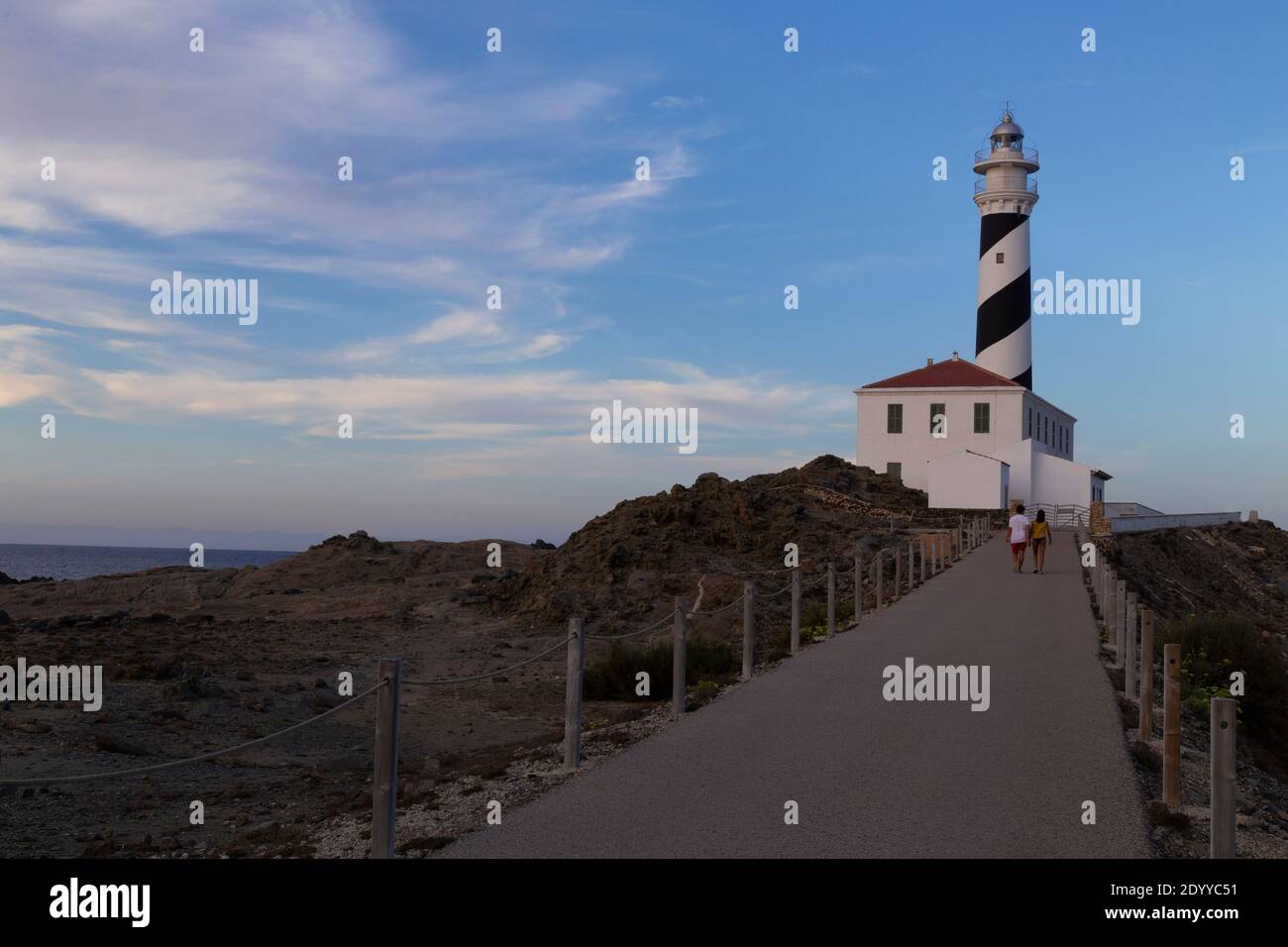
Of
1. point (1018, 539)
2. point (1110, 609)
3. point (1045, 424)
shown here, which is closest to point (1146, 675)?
point (1110, 609)

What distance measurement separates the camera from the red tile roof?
5106 cm

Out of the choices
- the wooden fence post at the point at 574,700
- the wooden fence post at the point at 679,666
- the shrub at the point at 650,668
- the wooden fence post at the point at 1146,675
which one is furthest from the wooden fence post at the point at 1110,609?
the wooden fence post at the point at 574,700

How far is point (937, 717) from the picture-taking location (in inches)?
434

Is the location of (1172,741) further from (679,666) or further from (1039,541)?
(1039,541)

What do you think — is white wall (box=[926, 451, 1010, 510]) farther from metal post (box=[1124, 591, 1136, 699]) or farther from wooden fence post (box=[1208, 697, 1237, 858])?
wooden fence post (box=[1208, 697, 1237, 858])

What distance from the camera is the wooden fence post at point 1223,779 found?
6258mm


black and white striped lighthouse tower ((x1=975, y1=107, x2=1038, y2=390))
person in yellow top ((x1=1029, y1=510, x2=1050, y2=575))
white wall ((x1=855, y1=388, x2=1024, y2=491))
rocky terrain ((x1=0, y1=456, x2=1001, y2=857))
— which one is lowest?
rocky terrain ((x1=0, y1=456, x2=1001, y2=857))

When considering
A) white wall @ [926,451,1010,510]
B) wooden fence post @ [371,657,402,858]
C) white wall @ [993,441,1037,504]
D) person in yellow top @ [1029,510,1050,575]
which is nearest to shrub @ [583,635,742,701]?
wooden fence post @ [371,657,402,858]

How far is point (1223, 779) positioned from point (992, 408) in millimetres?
45838

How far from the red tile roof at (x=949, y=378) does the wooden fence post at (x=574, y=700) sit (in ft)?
143

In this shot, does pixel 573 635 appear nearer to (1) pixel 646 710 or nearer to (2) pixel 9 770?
(1) pixel 646 710

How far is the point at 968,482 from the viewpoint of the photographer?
152 feet

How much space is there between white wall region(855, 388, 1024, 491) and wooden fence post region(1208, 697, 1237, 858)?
144 ft
